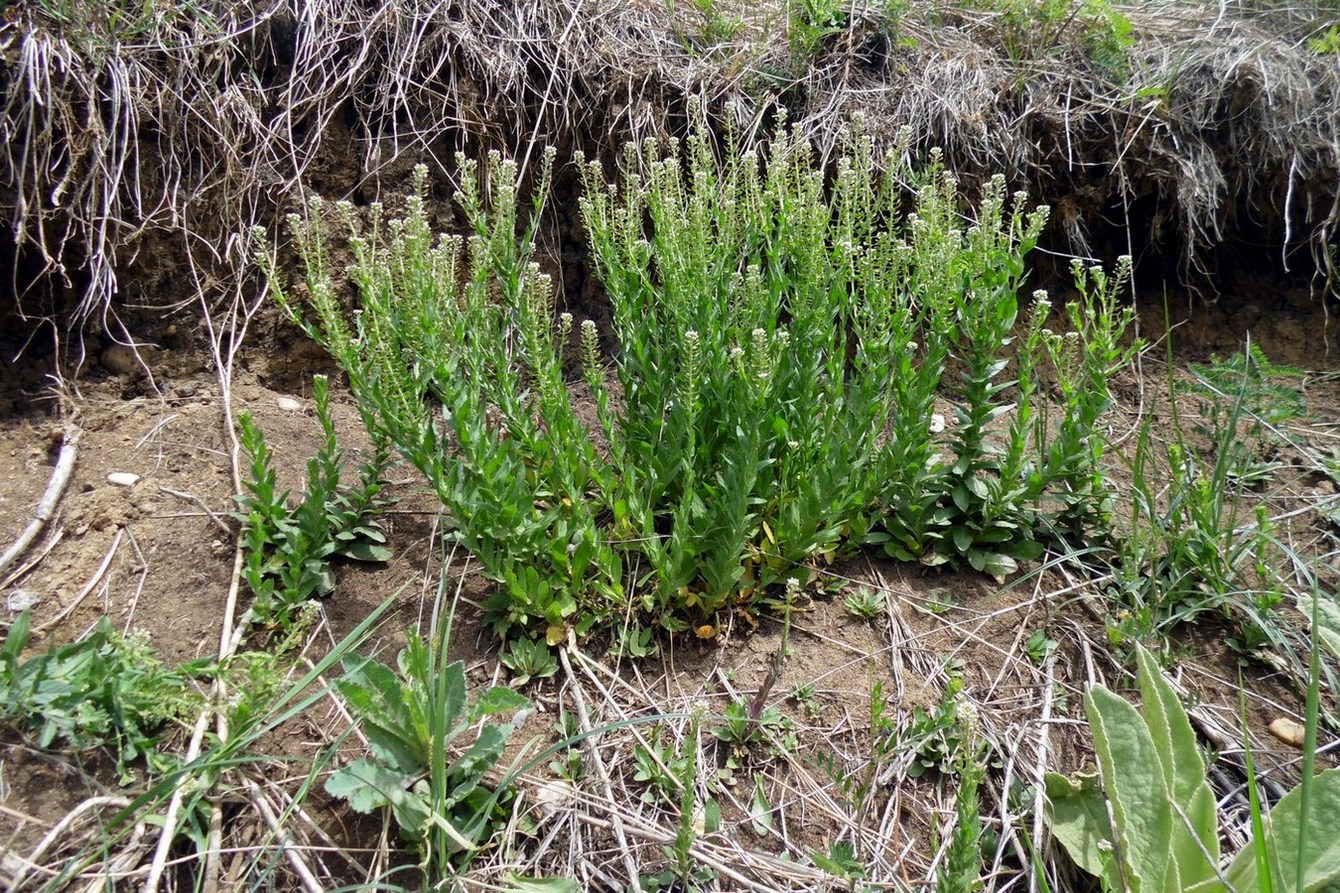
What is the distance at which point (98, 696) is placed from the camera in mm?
1845

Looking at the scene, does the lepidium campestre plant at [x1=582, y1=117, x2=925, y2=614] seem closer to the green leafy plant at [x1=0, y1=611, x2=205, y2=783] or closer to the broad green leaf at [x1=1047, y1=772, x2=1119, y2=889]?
the broad green leaf at [x1=1047, y1=772, x2=1119, y2=889]

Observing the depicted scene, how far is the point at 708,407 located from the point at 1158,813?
4.71 ft

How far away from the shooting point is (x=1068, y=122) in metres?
3.65

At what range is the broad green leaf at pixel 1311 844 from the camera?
158 centimetres

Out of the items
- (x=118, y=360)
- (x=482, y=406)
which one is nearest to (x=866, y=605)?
(x=482, y=406)

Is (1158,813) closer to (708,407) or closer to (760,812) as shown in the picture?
(760,812)

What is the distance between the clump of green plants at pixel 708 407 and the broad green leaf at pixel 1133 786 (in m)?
0.82

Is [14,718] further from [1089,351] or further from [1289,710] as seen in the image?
[1289,710]

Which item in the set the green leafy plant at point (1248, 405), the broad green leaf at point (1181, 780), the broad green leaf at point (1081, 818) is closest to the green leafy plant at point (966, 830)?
the broad green leaf at point (1081, 818)

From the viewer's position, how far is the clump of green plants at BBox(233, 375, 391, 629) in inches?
88.1

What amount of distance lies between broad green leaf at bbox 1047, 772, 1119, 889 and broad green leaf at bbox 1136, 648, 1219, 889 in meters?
0.14

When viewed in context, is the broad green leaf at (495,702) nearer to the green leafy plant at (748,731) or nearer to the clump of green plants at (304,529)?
the green leafy plant at (748,731)

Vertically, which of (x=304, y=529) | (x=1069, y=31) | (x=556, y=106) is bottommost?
(x=304, y=529)

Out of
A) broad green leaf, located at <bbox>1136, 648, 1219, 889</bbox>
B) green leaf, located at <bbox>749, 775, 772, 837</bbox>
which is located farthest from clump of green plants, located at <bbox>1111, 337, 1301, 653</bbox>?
green leaf, located at <bbox>749, 775, 772, 837</bbox>
